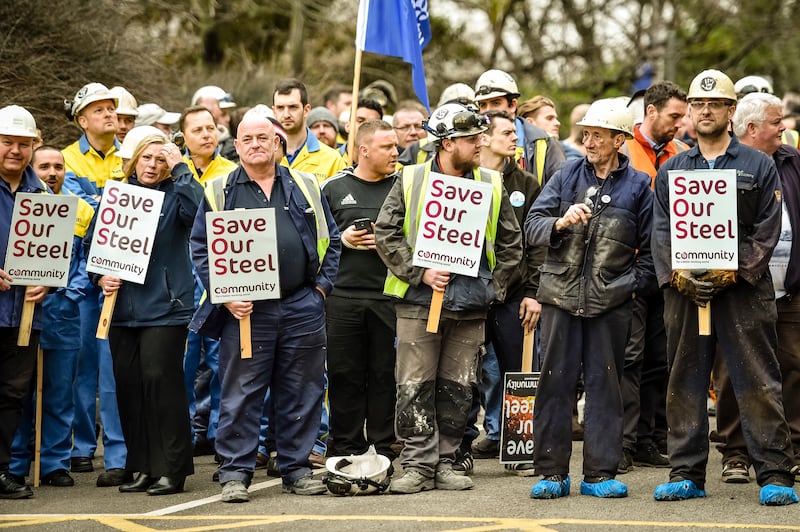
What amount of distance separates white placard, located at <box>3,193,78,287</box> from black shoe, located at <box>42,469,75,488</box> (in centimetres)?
142

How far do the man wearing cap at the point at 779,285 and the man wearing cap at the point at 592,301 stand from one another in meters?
1.01

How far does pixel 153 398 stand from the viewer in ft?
31.0

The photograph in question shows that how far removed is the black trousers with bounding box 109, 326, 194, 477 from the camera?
945 centimetres

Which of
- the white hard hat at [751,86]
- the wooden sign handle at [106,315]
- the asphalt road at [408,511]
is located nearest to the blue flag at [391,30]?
the white hard hat at [751,86]

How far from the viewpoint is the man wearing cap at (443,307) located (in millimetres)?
9211

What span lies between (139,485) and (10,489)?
85 centimetres

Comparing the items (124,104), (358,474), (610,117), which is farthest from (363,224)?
(124,104)

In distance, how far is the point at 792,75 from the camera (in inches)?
1278

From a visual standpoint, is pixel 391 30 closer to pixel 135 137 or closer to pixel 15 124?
pixel 135 137

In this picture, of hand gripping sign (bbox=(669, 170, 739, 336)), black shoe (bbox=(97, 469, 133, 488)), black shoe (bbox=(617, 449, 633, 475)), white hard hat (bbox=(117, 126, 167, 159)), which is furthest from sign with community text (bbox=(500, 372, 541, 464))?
white hard hat (bbox=(117, 126, 167, 159))

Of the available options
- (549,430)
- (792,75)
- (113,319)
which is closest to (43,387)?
(113,319)

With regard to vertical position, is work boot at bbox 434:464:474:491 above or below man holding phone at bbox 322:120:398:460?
below

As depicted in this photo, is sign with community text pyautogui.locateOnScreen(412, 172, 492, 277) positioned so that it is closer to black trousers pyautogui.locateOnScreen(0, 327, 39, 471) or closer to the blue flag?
black trousers pyautogui.locateOnScreen(0, 327, 39, 471)

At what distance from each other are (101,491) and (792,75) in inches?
1032
